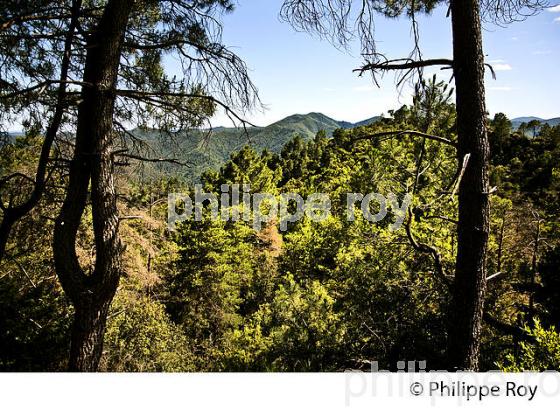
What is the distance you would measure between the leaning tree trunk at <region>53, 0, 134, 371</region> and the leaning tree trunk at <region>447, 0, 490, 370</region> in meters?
2.95

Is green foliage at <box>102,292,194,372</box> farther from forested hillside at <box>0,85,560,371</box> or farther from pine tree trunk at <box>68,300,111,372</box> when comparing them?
pine tree trunk at <box>68,300,111,372</box>

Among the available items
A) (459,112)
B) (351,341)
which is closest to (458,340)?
(459,112)

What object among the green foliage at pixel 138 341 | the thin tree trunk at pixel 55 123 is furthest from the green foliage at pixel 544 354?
the green foliage at pixel 138 341

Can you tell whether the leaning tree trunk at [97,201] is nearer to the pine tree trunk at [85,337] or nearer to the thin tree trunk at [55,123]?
the pine tree trunk at [85,337]

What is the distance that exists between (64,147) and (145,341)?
7.02 metres

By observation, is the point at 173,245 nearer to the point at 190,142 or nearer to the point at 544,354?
the point at 190,142

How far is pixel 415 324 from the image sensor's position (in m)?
6.31

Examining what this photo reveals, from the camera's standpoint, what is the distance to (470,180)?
2.50 meters

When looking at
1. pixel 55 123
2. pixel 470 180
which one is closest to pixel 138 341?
pixel 55 123

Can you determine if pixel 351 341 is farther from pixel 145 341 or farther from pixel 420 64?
pixel 145 341

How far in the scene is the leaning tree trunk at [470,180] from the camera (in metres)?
2.46

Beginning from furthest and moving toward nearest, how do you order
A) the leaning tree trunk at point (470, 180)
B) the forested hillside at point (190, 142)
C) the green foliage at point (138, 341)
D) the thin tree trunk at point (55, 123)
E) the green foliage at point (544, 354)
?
the green foliage at point (138, 341) → the forested hillside at point (190, 142) → the thin tree trunk at point (55, 123) → the green foliage at point (544, 354) → the leaning tree trunk at point (470, 180)

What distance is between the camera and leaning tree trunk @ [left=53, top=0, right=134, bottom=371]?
3.58 metres

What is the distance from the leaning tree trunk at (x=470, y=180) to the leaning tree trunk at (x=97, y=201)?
2.95m
